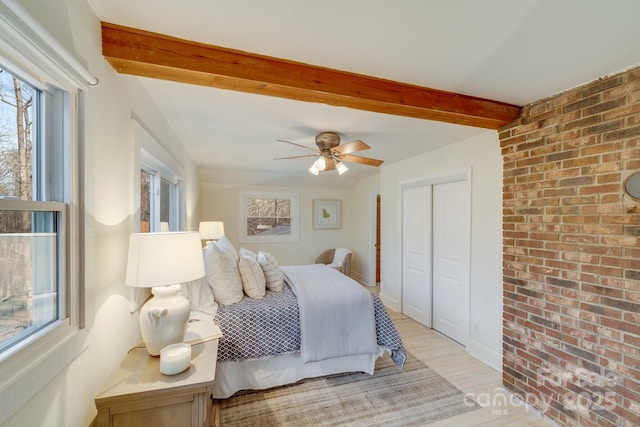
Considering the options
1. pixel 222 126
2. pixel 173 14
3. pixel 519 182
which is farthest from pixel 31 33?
pixel 519 182

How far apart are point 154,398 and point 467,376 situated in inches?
98.3

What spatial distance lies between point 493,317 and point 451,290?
0.61 metres

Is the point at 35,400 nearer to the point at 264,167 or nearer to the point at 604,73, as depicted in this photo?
the point at 604,73

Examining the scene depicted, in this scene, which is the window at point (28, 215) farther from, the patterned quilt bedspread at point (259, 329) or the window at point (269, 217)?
the window at point (269, 217)

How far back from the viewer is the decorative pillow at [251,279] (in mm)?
2449

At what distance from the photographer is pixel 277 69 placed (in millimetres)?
1516

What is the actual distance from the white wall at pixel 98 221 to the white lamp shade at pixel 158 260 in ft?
0.37

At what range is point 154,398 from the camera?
3.85ft

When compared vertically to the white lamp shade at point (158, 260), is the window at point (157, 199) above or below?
above

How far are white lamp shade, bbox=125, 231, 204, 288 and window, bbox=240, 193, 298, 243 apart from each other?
158 inches

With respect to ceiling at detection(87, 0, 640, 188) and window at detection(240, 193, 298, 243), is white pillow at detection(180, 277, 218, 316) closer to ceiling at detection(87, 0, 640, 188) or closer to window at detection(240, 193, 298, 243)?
ceiling at detection(87, 0, 640, 188)

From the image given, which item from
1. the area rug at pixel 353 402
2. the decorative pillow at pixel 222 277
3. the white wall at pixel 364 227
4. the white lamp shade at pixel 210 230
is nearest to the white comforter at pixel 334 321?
the area rug at pixel 353 402

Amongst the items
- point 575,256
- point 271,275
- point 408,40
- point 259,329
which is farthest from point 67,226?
point 575,256

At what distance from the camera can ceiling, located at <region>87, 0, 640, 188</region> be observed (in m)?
1.13
